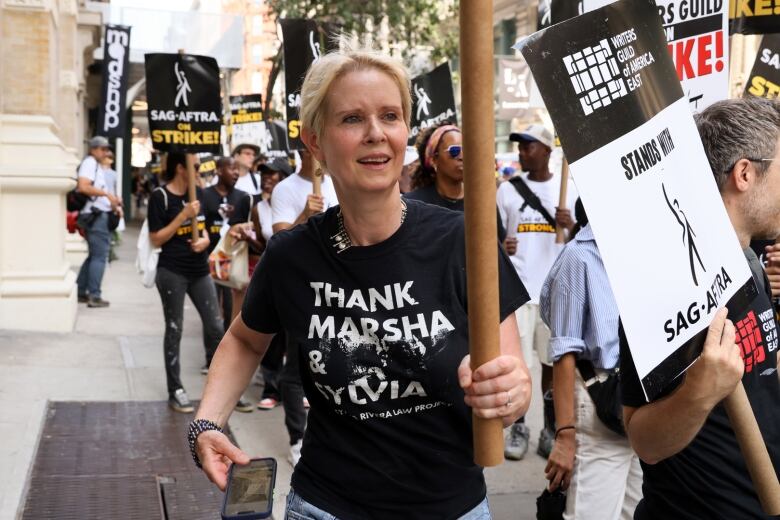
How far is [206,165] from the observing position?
1291 centimetres

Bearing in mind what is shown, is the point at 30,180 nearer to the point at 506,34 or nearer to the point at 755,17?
the point at 755,17

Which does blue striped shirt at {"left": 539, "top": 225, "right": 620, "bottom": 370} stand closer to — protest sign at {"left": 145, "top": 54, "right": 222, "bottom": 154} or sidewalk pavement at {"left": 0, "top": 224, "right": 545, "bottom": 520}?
sidewalk pavement at {"left": 0, "top": 224, "right": 545, "bottom": 520}

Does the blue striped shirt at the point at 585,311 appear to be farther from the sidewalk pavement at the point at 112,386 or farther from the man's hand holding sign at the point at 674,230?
the sidewalk pavement at the point at 112,386

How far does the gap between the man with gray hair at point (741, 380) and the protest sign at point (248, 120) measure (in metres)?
13.6

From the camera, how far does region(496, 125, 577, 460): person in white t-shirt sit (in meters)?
7.04

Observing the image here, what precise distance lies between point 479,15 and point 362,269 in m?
0.92

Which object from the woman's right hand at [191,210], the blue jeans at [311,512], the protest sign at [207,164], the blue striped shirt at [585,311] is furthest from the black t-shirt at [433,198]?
the protest sign at [207,164]

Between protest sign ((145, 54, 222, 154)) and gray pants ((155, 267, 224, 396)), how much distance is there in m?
1.18

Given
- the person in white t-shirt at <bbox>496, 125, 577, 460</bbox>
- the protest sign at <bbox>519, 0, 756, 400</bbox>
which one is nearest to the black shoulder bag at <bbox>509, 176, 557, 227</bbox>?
the person in white t-shirt at <bbox>496, 125, 577, 460</bbox>

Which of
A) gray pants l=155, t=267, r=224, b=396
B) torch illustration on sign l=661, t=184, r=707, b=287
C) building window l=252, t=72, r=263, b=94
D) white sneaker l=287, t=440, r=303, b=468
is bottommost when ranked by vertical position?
white sneaker l=287, t=440, r=303, b=468

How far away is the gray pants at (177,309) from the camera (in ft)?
24.5

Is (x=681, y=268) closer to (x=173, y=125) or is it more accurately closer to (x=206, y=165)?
(x=173, y=125)

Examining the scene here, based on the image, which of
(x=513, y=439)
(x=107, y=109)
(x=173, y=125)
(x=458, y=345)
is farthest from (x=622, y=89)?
(x=107, y=109)

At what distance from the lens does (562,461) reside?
3637 mm
